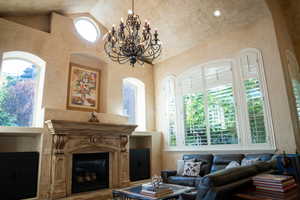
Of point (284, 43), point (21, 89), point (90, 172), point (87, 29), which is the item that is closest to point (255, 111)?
point (284, 43)

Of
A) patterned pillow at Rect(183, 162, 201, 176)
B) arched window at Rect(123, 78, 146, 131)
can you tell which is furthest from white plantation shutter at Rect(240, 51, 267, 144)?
arched window at Rect(123, 78, 146, 131)

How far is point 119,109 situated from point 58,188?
263cm

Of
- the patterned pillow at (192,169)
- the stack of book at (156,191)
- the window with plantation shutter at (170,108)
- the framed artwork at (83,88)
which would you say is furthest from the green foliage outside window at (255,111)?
the framed artwork at (83,88)

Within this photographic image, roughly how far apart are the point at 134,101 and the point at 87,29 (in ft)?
8.93

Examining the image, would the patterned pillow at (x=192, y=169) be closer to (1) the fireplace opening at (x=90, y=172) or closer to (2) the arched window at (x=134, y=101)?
(1) the fireplace opening at (x=90, y=172)

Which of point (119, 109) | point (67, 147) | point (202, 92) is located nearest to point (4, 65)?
point (67, 147)

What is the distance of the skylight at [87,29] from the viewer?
5.79 m

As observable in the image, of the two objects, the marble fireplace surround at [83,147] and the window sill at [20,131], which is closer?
the window sill at [20,131]

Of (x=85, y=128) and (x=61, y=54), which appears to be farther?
Result: (x=61, y=54)

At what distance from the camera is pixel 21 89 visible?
479cm

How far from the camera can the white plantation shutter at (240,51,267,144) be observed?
4594 mm

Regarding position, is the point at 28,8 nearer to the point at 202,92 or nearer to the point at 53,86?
the point at 53,86

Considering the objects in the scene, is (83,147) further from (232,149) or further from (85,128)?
(232,149)

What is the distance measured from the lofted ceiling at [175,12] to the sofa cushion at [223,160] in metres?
3.26
